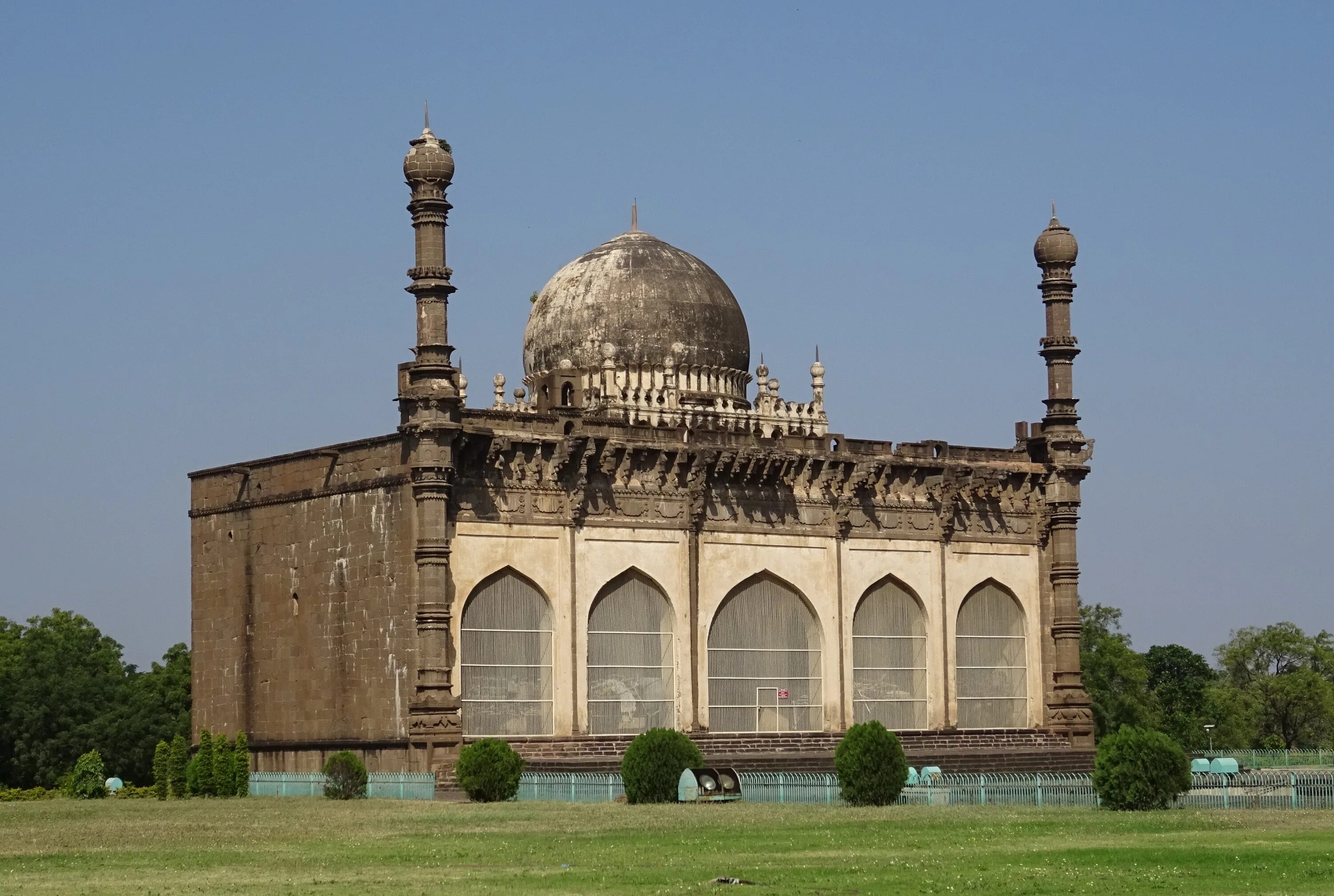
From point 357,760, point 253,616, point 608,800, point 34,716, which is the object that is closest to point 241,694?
point 253,616

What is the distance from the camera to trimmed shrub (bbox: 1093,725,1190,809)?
102ft

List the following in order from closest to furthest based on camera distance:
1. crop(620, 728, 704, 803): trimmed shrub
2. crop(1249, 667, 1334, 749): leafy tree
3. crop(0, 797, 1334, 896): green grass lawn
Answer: crop(0, 797, 1334, 896): green grass lawn
crop(620, 728, 704, 803): trimmed shrub
crop(1249, 667, 1334, 749): leafy tree

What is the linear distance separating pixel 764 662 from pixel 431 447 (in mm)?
8956

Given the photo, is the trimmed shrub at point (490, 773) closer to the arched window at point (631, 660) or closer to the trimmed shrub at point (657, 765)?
the trimmed shrub at point (657, 765)

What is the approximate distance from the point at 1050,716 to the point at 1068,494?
475 centimetres

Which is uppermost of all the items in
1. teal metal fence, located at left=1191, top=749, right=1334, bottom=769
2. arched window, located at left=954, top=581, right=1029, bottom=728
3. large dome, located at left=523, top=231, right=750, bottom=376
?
large dome, located at left=523, top=231, right=750, bottom=376

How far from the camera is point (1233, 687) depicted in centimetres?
8550

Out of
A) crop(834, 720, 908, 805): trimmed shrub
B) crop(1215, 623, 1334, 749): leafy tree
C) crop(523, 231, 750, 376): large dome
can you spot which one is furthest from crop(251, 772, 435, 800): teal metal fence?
crop(1215, 623, 1334, 749): leafy tree

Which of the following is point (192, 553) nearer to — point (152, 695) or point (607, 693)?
point (607, 693)

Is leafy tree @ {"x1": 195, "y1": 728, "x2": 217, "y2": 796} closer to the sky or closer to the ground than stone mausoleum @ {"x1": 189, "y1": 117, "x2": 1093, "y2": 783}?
closer to the ground

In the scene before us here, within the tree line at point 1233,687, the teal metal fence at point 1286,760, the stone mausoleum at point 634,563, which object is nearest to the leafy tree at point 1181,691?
the tree line at point 1233,687

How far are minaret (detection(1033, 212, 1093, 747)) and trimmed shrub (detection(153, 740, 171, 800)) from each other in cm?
1854

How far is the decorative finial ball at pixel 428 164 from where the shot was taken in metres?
39.8

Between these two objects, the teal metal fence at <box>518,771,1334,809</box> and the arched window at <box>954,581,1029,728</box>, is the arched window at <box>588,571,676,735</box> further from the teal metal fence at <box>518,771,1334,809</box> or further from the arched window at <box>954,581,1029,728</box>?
the arched window at <box>954,581,1029,728</box>
